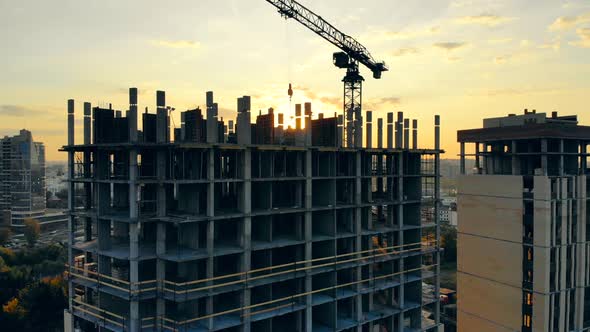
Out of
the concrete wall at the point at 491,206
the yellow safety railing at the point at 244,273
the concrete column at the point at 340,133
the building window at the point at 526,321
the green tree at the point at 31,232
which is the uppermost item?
the concrete column at the point at 340,133

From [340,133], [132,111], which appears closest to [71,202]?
[132,111]

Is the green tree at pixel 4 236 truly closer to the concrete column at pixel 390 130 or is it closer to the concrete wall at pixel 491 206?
the concrete column at pixel 390 130

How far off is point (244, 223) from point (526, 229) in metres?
29.8

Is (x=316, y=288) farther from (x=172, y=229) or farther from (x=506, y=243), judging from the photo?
(x=506, y=243)

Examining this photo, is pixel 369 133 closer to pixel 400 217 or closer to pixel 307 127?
pixel 307 127

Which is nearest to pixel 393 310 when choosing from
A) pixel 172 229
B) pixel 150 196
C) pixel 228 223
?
pixel 228 223

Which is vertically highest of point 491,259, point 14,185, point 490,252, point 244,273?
point 244,273

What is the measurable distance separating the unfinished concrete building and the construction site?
0.11m

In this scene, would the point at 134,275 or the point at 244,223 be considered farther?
the point at 244,223

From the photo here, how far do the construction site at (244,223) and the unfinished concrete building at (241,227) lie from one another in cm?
11

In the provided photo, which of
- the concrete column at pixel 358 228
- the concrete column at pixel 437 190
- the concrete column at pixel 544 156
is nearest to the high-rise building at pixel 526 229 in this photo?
the concrete column at pixel 544 156

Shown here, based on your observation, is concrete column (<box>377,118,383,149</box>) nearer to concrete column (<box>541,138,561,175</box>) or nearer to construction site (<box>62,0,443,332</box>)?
construction site (<box>62,0,443,332</box>)

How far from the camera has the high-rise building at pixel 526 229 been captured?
39500 millimetres

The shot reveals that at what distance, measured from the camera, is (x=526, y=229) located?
41031 millimetres
